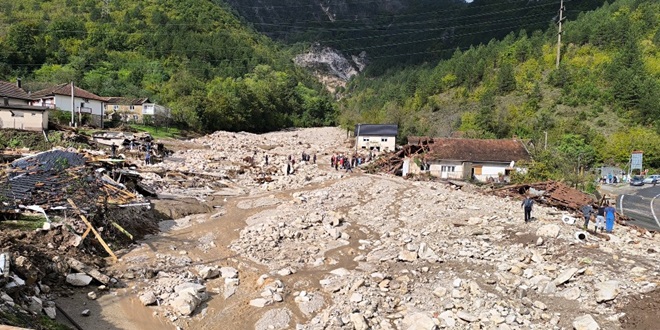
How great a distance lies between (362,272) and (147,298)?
6.31 meters

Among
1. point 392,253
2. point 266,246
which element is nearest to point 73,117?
point 266,246

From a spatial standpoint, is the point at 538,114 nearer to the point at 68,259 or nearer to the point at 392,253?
the point at 392,253

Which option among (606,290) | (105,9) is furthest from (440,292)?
(105,9)

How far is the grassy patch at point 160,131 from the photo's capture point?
165 feet

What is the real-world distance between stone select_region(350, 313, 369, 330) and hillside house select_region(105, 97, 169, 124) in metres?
50.7

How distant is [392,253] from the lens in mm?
15250

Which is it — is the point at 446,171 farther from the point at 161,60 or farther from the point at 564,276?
the point at 161,60

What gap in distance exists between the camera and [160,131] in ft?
174

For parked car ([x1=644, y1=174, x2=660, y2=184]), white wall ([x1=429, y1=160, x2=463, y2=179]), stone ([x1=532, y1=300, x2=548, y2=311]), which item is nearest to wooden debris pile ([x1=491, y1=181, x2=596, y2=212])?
white wall ([x1=429, y1=160, x2=463, y2=179])

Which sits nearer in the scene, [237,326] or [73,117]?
[237,326]

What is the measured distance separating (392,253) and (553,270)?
511 centimetres

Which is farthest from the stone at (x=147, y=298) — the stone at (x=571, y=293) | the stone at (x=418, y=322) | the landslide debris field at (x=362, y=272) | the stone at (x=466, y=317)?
the stone at (x=571, y=293)

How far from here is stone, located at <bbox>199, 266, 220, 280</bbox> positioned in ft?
41.4

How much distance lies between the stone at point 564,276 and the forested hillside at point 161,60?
5491 cm
